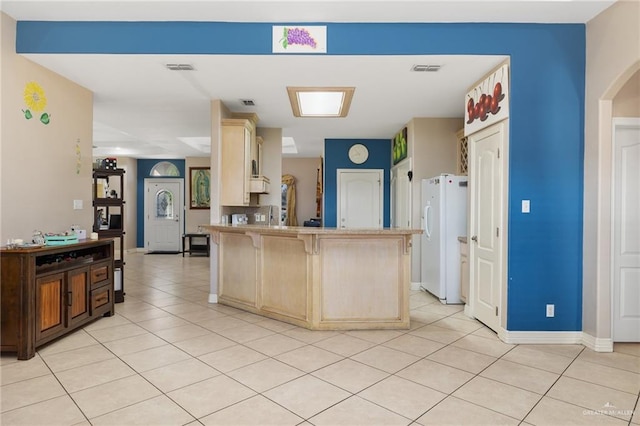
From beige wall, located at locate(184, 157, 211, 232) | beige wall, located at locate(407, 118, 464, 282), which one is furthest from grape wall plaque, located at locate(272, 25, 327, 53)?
beige wall, located at locate(184, 157, 211, 232)

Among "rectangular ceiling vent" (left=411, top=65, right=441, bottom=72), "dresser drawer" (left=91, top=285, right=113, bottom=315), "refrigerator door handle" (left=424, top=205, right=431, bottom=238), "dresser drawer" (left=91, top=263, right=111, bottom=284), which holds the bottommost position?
"dresser drawer" (left=91, top=285, right=113, bottom=315)

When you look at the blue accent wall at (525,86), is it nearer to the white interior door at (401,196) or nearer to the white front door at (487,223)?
the white front door at (487,223)

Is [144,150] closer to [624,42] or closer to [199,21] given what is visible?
[199,21]

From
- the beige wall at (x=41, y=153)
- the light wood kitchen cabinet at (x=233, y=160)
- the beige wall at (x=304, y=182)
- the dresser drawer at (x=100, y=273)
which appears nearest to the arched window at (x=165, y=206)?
the beige wall at (x=304, y=182)

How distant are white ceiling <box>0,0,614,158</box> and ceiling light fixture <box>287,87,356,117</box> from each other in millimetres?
127

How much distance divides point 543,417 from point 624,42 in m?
2.92

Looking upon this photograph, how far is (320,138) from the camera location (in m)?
7.77

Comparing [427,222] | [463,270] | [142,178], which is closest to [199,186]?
[142,178]

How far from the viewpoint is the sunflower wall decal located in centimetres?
353

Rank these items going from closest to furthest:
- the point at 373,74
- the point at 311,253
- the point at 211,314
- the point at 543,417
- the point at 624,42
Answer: the point at 543,417, the point at 624,42, the point at 311,253, the point at 373,74, the point at 211,314

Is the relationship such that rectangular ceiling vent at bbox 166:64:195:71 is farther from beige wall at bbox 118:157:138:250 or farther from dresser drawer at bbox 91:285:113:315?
beige wall at bbox 118:157:138:250

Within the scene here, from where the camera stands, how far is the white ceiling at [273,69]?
3197 millimetres

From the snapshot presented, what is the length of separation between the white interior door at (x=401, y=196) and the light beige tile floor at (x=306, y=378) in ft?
8.82

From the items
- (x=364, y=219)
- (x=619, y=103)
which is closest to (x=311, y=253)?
(x=619, y=103)
